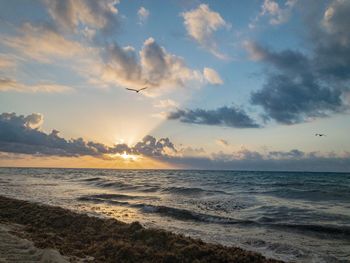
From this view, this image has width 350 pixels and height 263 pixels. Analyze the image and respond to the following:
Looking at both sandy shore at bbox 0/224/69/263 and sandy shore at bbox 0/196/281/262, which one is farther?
sandy shore at bbox 0/196/281/262

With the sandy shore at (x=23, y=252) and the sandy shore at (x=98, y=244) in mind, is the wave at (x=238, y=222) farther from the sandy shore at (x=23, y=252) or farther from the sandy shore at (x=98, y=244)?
the sandy shore at (x=23, y=252)

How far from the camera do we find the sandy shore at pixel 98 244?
1052 centimetres

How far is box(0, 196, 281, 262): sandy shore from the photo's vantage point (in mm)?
10523

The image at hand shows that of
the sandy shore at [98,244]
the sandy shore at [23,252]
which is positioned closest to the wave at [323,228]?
the sandy shore at [98,244]

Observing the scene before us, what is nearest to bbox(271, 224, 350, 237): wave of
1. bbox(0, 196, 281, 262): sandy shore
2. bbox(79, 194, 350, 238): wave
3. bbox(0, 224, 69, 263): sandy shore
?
bbox(79, 194, 350, 238): wave

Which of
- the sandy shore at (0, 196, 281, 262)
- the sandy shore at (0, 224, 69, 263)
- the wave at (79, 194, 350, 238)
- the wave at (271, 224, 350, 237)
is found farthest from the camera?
the wave at (79, 194, 350, 238)

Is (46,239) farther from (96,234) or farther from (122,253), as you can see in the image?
(122,253)

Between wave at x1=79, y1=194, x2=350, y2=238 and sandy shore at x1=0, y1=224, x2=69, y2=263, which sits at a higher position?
sandy shore at x1=0, y1=224, x2=69, y2=263

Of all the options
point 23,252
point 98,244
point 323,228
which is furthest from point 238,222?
point 23,252

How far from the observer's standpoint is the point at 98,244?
39.7 feet

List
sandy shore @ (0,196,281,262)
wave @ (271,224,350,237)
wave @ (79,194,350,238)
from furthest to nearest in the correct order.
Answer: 1. wave @ (79,194,350,238)
2. wave @ (271,224,350,237)
3. sandy shore @ (0,196,281,262)

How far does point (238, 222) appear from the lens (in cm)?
2047

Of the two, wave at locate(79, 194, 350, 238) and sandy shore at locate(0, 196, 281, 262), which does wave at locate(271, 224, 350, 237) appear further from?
sandy shore at locate(0, 196, 281, 262)

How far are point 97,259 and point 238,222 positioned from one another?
11.9 meters
